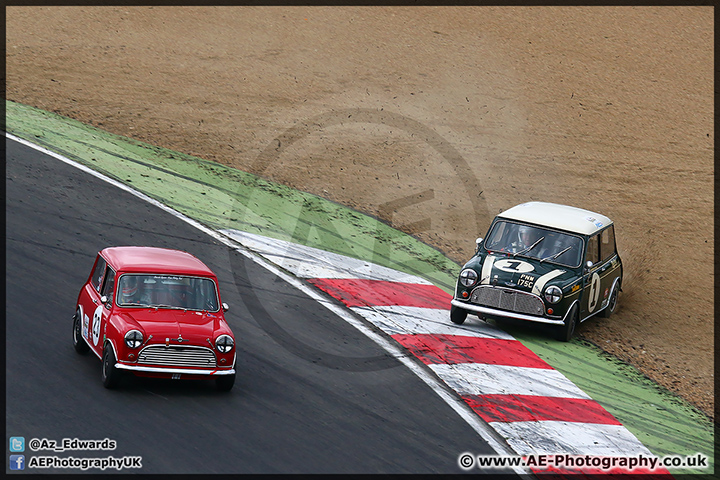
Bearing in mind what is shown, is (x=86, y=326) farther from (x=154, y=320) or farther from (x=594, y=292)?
(x=594, y=292)

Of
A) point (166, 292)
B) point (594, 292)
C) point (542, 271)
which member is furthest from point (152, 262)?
point (594, 292)

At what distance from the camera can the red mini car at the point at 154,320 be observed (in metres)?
8.82

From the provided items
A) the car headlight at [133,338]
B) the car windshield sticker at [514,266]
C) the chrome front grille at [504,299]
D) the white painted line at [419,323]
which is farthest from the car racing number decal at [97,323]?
the car windshield sticker at [514,266]

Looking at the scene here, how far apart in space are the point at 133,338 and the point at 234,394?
4.49 ft

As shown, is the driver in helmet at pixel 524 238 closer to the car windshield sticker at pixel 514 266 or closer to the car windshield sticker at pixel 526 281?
the car windshield sticker at pixel 514 266

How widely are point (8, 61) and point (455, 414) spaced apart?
55.5ft

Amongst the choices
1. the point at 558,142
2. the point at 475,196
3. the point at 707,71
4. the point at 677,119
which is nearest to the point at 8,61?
the point at 475,196

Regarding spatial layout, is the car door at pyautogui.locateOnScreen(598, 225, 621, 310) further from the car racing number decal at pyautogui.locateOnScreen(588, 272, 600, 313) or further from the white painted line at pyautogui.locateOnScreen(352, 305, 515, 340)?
the white painted line at pyautogui.locateOnScreen(352, 305, 515, 340)

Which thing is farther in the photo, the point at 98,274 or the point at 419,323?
the point at 419,323

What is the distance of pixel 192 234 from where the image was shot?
1414 cm

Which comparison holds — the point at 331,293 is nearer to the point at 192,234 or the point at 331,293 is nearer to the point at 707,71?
the point at 192,234

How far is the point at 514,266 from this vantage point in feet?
40.8

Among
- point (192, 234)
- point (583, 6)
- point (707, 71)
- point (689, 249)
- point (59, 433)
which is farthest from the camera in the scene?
point (583, 6)

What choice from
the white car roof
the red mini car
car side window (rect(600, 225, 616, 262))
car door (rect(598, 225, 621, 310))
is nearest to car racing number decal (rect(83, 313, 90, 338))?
the red mini car
